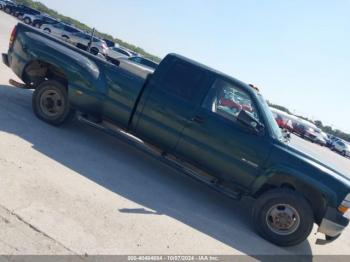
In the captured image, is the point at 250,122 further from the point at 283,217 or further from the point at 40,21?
the point at 40,21

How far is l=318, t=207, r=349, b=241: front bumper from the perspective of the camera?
5.55 m

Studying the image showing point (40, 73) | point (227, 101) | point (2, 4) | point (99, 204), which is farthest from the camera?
point (2, 4)

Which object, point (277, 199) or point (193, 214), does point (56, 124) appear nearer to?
point (193, 214)

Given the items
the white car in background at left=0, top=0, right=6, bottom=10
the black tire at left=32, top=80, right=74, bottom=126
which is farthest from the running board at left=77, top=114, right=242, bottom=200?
the white car in background at left=0, top=0, right=6, bottom=10

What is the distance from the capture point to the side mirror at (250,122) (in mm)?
5934

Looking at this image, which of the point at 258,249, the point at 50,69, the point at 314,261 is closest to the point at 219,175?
the point at 258,249

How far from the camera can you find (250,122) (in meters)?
5.98

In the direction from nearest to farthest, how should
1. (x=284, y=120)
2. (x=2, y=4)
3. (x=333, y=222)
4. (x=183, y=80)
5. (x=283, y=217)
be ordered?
(x=333, y=222), (x=283, y=217), (x=183, y=80), (x=284, y=120), (x=2, y=4)

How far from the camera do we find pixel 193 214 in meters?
5.73

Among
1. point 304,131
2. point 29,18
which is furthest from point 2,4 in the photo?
point 304,131

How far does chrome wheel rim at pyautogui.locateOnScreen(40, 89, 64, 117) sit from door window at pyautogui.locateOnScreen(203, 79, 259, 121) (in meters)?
2.75

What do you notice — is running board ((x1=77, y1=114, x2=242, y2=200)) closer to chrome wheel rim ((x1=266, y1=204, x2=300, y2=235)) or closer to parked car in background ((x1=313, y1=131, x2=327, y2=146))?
chrome wheel rim ((x1=266, y1=204, x2=300, y2=235))

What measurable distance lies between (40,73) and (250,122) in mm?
4143

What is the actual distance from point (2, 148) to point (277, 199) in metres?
4.06
